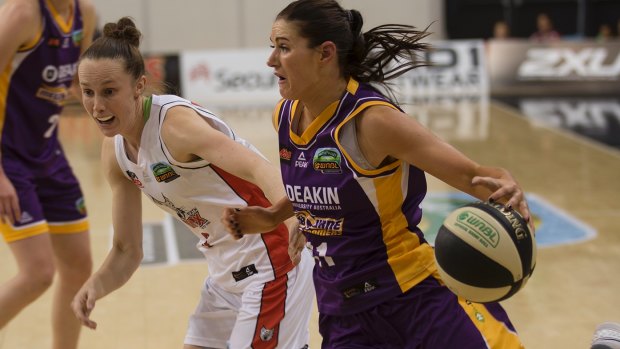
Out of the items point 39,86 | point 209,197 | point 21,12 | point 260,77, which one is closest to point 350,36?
point 209,197

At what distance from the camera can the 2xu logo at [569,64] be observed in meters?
15.9

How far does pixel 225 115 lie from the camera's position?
46.6ft

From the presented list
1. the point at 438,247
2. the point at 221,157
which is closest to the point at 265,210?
the point at 221,157

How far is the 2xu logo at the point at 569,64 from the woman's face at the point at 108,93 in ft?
45.3

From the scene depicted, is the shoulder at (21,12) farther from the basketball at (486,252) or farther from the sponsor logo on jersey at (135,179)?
the basketball at (486,252)

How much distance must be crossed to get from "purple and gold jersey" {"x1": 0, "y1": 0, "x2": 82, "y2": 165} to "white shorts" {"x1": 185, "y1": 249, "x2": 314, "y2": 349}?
1260 millimetres

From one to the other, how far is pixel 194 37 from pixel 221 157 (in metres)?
17.9

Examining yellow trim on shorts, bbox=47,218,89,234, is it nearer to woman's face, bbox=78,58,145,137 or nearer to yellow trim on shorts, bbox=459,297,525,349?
woman's face, bbox=78,58,145,137

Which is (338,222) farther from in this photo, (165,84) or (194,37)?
(194,37)

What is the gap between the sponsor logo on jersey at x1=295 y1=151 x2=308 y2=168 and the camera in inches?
117

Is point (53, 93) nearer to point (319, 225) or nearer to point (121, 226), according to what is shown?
point (121, 226)

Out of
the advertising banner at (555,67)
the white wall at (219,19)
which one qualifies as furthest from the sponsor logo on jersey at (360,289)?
the white wall at (219,19)

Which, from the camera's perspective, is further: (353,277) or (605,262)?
(605,262)

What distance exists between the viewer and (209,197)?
330cm
